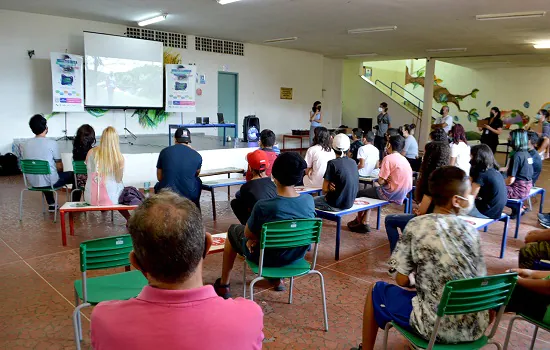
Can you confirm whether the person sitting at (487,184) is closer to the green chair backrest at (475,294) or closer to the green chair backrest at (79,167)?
the green chair backrest at (475,294)

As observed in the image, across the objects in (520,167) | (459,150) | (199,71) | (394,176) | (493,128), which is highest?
(199,71)

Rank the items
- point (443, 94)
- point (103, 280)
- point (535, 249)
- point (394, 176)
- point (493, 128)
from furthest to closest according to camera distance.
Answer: point (443, 94)
point (493, 128)
point (394, 176)
point (535, 249)
point (103, 280)

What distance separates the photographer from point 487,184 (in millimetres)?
3930

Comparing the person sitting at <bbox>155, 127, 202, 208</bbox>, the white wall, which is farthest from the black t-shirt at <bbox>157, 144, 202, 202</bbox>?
the white wall

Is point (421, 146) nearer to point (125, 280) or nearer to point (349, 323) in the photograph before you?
point (349, 323)

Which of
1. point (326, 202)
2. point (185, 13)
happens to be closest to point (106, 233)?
point (326, 202)

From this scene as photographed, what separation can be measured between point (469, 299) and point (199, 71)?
9804 mm

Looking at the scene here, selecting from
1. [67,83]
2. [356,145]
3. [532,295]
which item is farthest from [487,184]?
[67,83]

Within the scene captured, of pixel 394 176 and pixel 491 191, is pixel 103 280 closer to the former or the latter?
pixel 394 176

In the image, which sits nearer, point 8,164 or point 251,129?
point 8,164

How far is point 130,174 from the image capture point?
6984 mm

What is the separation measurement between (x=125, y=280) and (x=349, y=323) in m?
1.45

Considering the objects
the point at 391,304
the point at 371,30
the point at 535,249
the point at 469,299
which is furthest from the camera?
the point at 371,30

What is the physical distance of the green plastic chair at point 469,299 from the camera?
5.49 ft
